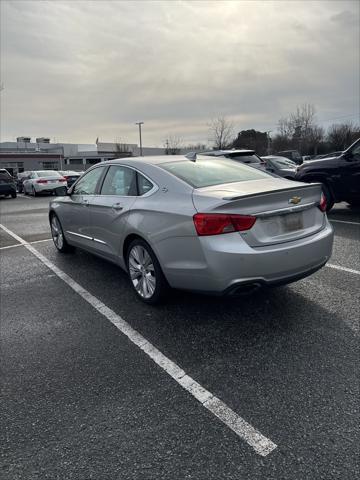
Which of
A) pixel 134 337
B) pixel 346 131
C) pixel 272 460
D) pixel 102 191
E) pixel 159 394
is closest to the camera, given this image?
pixel 272 460

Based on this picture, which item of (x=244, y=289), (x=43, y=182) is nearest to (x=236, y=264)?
(x=244, y=289)

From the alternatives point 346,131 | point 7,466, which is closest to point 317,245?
point 7,466

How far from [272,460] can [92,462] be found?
0.98 meters

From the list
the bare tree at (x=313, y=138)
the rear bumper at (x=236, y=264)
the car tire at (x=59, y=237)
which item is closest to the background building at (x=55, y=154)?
the bare tree at (x=313, y=138)

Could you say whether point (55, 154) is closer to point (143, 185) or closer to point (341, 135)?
point (341, 135)

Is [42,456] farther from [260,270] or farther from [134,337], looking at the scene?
[260,270]

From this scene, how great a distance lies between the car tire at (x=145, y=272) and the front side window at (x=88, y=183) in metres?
1.44

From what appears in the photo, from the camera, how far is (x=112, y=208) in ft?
15.3

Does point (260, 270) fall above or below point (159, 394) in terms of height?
above

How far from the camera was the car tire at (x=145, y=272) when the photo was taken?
394 centimetres

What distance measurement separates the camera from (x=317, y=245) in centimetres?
372

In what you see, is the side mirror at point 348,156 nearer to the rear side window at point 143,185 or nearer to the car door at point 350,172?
the car door at point 350,172

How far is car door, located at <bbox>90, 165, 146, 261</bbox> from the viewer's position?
447cm

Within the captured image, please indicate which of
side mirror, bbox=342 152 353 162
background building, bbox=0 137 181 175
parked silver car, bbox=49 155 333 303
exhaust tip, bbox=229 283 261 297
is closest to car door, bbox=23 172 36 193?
side mirror, bbox=342 152 353 162
